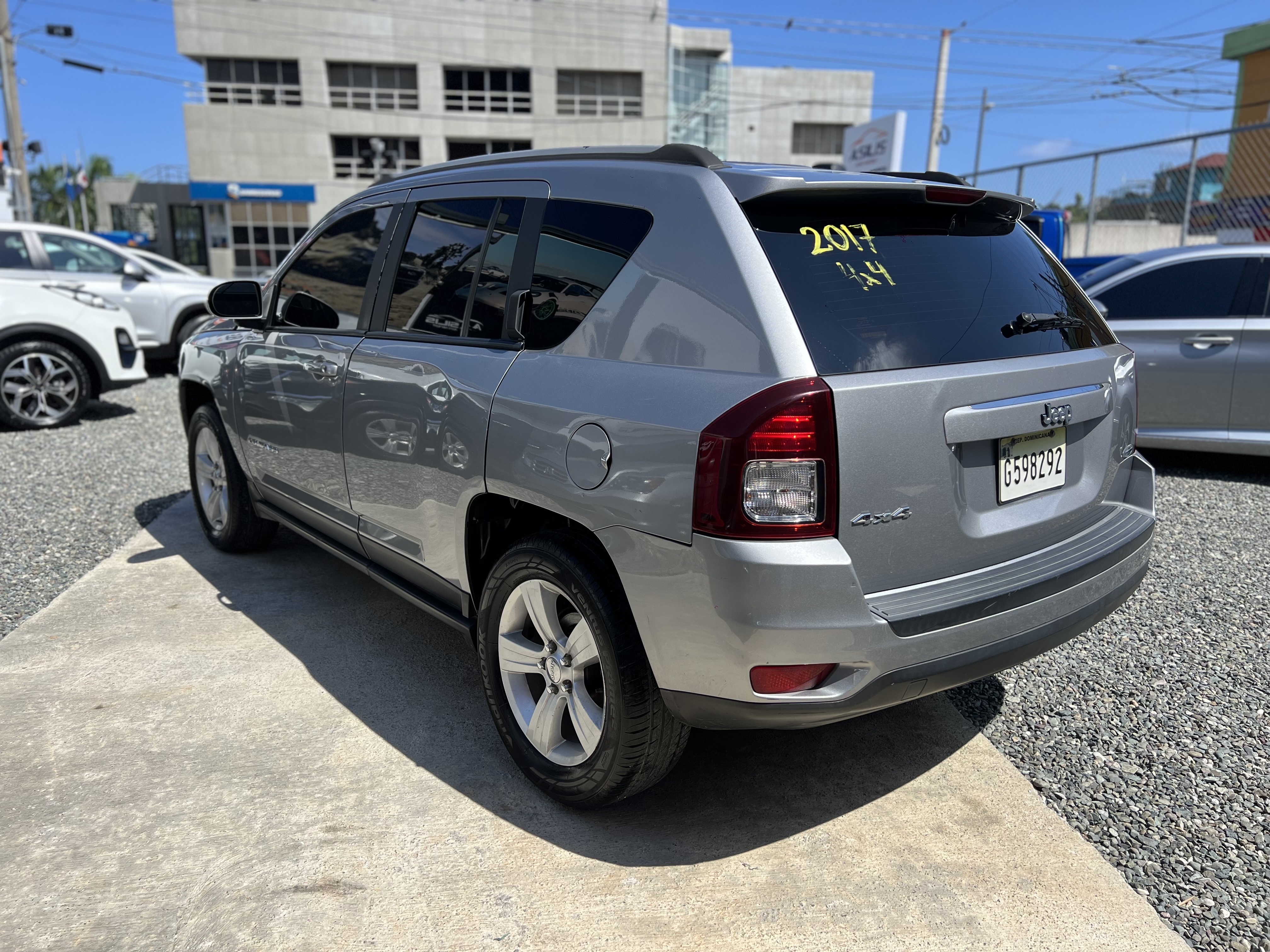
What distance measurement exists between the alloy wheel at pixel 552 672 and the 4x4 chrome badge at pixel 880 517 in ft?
2.60

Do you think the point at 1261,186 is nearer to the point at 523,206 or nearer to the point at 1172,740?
the point at 1172,740

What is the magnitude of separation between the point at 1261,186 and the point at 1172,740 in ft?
37.5

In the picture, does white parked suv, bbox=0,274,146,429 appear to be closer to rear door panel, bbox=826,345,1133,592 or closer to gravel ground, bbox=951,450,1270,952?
gravel ground, bbox=951,450,1270,952

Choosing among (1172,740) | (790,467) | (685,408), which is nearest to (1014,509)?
(790,467)

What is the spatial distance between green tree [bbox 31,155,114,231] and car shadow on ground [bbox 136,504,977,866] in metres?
94.9

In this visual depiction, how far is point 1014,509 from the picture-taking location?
2475 mm

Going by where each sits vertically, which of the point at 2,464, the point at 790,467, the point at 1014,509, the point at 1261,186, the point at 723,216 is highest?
the point at 1261,186

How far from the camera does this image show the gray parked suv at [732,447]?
2.15 metres

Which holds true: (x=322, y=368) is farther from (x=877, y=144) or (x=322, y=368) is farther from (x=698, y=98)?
(x=698, y=98)

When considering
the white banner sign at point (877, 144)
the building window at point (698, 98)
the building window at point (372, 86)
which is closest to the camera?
the white banner sign at point (877, 144)

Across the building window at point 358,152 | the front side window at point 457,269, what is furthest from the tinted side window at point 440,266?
the building window at point 358,152

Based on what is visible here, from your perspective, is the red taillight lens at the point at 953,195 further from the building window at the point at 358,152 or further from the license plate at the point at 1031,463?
the building window at the point at 358,152

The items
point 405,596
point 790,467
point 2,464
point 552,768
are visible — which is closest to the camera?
point 790,467

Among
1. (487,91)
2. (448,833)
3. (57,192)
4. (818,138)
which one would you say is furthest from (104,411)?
(57,192)
